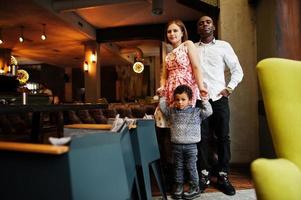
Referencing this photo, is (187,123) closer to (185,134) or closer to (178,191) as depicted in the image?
(185,134)

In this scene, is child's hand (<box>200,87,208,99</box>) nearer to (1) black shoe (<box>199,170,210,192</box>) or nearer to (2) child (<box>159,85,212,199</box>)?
(2) child (<box>159,85,212,199</box>)

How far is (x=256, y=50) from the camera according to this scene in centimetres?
341

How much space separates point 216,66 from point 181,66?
16.2 inches

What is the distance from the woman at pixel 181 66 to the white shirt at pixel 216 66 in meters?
0.25

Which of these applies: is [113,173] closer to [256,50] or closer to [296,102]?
[296,102]

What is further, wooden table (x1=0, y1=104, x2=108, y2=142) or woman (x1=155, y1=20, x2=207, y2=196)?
woman (x1=155, y1=20, x2=207, y2=196)

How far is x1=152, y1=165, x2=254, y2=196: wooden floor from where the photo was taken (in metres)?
2.58

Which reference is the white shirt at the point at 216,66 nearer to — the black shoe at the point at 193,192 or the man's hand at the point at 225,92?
the man's hand at the point at 225,92

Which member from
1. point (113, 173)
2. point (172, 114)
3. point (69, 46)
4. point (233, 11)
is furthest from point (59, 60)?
point (113, 173)

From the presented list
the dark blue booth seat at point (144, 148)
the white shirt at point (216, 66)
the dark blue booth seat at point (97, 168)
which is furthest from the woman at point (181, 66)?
the dark blue booth seat at point (97, 168)

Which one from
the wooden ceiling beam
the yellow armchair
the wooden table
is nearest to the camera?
the yellow armchair

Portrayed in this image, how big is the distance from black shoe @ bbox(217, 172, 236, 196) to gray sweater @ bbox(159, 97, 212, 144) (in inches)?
19.9

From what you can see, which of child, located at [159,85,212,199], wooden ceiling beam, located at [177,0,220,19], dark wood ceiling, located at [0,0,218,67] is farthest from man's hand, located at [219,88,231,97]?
dark wood ceiling, located at [0,0,218,67]

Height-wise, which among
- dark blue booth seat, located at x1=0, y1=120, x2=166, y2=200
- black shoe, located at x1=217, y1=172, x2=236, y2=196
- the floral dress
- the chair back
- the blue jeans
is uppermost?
the floral dress
